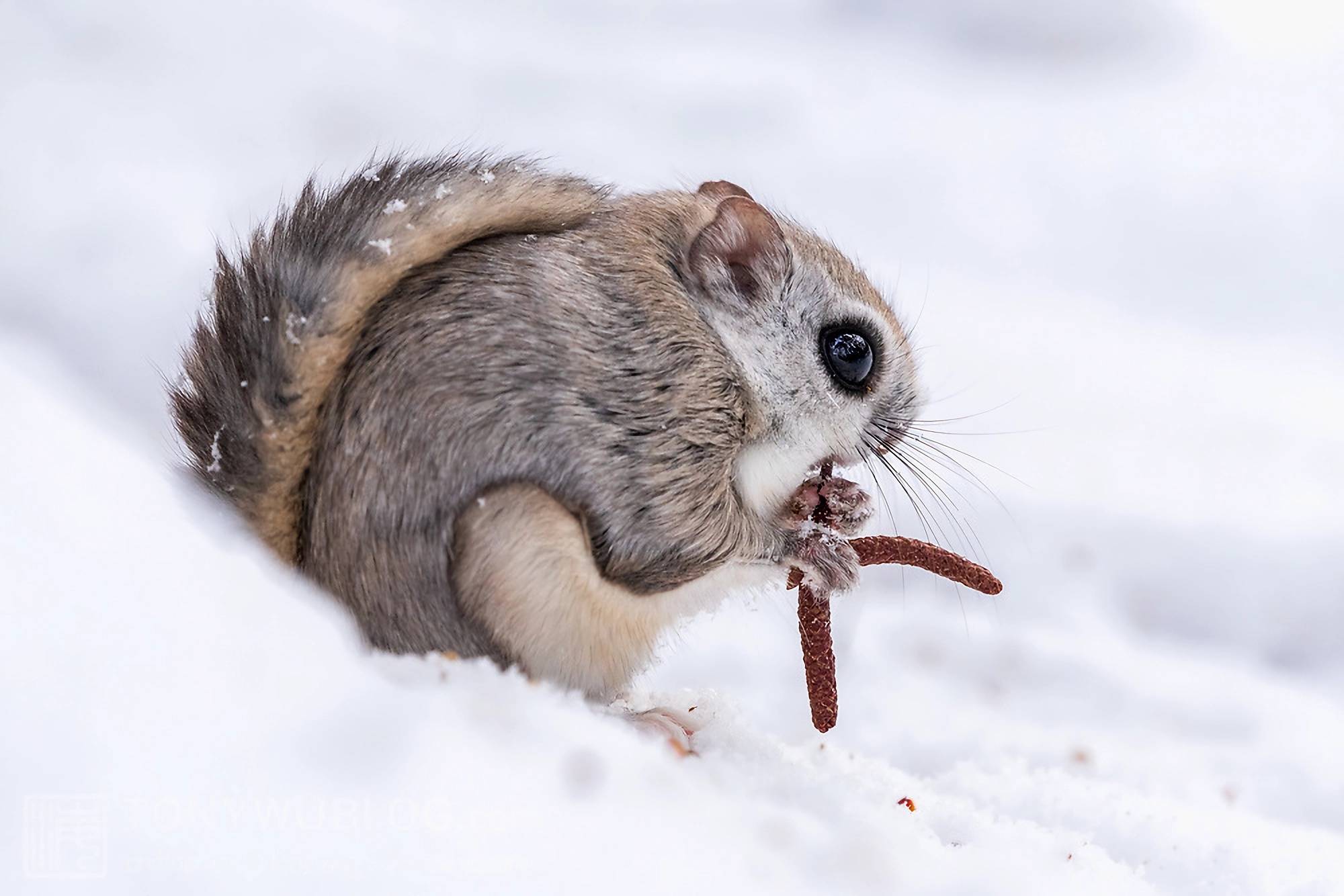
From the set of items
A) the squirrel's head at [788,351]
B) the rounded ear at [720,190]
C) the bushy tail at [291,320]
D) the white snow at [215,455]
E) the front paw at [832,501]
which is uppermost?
the rounded ear at [720,190]

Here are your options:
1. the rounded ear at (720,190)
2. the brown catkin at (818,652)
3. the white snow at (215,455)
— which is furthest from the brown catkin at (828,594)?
the white snow at (215,455)

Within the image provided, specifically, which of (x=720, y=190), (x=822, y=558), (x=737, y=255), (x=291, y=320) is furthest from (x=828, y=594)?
(x=291, y=320)

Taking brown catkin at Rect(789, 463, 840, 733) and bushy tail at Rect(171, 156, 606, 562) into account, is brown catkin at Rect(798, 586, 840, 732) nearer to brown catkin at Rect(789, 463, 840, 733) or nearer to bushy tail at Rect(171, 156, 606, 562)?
brown catkin at Rect(789, 463, 840, 733)

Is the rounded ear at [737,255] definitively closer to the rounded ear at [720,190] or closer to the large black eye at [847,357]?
the large black eye at [847,357]

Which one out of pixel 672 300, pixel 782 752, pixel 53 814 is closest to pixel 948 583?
pixel 782 752

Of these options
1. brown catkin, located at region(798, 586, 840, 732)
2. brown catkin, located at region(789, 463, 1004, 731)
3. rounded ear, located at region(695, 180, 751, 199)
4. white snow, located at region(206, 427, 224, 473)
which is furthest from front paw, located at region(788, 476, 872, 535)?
white snow, located at region(206, 427, 224, 473)

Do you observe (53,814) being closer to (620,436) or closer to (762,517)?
(620,436)
